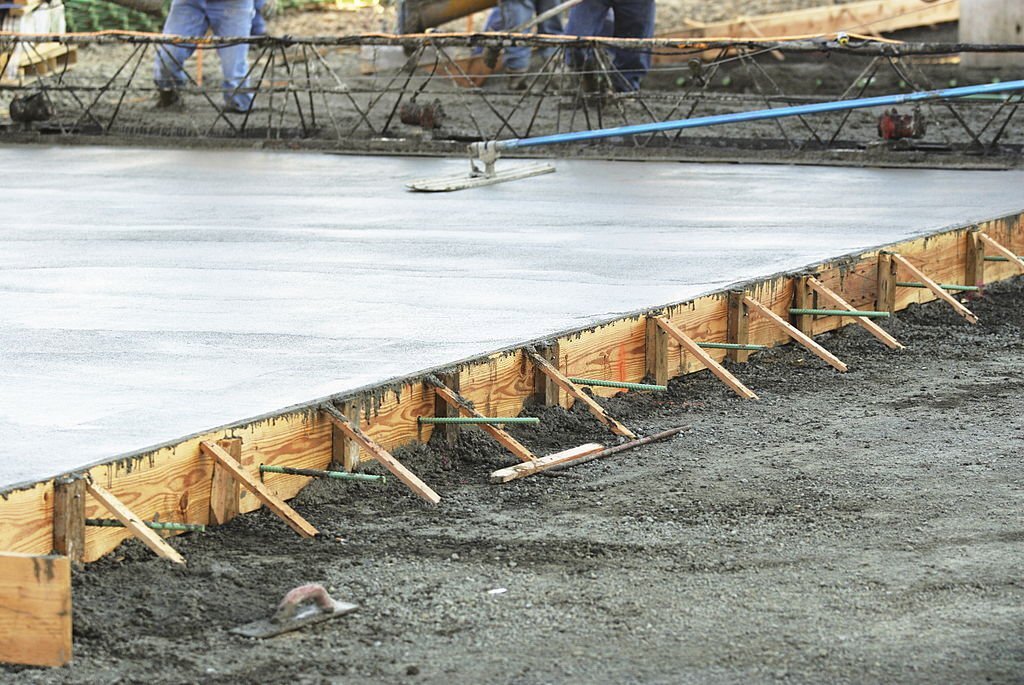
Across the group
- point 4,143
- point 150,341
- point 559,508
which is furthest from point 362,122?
point 559,508

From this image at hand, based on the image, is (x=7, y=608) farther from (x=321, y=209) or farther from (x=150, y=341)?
(x=321, y=209)

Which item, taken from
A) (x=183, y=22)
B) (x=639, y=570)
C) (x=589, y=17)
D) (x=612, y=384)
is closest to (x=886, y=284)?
(x=612, y=384)

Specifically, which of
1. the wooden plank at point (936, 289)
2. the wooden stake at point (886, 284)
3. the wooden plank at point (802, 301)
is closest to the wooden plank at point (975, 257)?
the wooden plank at point (936, 289)

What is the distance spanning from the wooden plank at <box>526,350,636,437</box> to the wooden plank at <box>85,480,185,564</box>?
189 cm

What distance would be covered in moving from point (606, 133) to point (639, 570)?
646 centimetres

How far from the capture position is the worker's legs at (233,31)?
1591 cm

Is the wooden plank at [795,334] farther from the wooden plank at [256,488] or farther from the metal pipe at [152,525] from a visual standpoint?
the metal pipe at [152,525]

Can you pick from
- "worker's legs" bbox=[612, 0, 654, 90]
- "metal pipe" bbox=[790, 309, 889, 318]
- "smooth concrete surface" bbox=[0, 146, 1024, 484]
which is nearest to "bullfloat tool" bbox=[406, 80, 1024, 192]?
"smooth concrete surface" bbox=[0, 146, 1024, 484]

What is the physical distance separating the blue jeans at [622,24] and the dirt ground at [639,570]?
9.82m

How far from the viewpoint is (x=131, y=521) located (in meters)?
4.36

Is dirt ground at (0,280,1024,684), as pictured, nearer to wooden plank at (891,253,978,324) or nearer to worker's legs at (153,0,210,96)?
wooden plank at (891,253,978,324)

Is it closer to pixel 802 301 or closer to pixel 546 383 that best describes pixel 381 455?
pixel 546 383

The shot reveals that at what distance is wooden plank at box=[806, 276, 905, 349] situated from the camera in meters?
7.46

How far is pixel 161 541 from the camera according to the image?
4480mm
